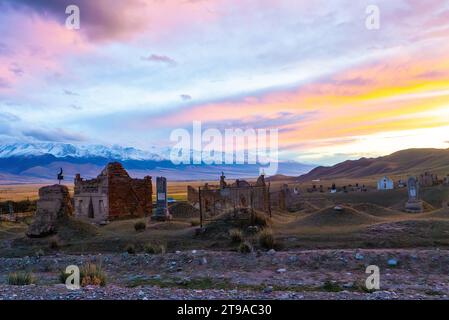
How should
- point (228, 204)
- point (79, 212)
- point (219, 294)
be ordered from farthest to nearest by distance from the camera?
point (79, 212)
point (228, 204)
point (219, 294)

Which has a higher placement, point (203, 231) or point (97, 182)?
point (97, 182)

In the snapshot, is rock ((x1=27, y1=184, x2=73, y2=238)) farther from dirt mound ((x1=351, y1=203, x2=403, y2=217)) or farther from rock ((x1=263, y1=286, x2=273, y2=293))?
dirt mound ((x1=351, y1=203, x2=403, y2=217))

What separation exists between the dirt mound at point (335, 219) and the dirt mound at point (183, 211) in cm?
1272

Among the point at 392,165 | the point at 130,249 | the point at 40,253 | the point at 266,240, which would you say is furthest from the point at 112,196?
the point at 392,165

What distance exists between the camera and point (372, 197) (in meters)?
46.1

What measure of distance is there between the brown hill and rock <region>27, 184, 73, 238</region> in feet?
303

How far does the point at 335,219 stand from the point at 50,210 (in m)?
15.2

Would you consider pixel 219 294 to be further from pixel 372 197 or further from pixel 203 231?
pixel 372 197

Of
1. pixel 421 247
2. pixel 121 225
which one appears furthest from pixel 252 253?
pixel 121 225

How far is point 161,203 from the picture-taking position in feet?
95.2
